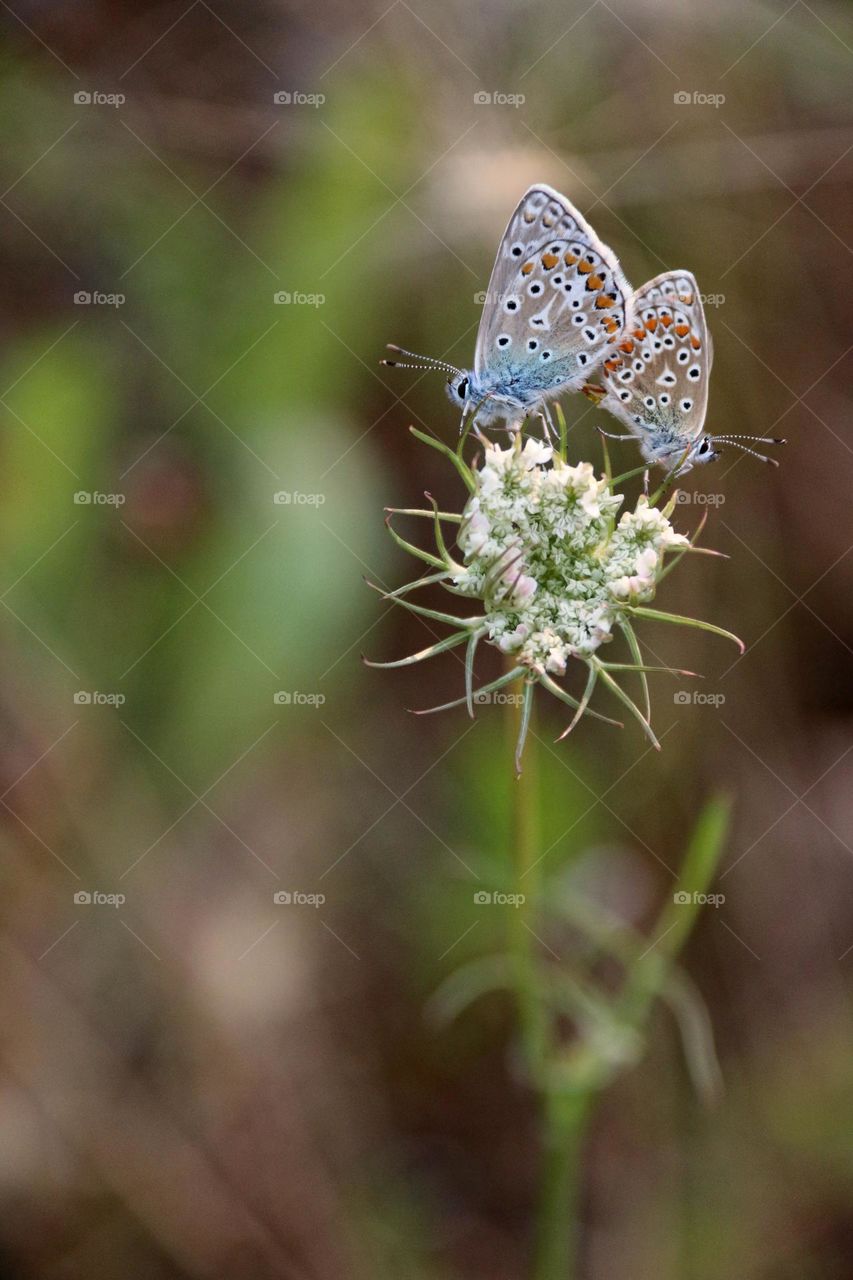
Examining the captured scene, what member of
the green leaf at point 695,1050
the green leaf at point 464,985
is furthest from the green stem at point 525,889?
the green leaf at point 695,1050

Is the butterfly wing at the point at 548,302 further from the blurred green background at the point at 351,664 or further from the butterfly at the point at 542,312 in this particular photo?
the blurred green background at the point at 351,664

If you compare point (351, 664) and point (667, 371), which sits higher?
point (667, 371)

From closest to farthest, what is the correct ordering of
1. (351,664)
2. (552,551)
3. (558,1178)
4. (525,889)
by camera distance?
(552,551)
(525,889)
(558,1178)
(351,664)

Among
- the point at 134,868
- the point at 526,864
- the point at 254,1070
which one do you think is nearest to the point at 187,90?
the point at 134,868

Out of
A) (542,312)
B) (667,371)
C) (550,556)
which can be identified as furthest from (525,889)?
(542,312)

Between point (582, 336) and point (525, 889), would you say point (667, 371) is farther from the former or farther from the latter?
point (525, 889)

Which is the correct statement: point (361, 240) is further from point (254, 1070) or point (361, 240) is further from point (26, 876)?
point (254, 1070)

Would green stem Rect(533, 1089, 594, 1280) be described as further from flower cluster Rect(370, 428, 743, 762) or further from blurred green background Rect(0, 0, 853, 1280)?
flower cluster Rect(370, 428, 743, 762)

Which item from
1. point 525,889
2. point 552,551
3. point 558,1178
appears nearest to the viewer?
point 552,551
